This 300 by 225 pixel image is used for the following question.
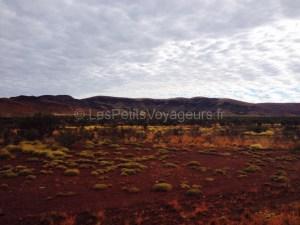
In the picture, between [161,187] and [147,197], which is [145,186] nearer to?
[161,187]

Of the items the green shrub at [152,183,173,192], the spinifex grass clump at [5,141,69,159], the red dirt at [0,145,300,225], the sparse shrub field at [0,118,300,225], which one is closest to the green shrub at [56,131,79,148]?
the sparse shrub field at [0,118,300,225]

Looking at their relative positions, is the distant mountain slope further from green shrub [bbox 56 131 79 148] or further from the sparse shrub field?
the sparse shrub field

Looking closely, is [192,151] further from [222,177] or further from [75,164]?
[75,164]

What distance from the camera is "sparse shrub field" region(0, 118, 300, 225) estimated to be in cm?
984

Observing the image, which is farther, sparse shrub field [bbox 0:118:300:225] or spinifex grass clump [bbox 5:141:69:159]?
spinifex grass clump [bbox 5:141:69:159]

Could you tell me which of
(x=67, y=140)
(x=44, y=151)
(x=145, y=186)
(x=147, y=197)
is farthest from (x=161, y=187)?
(x=67, y=140)

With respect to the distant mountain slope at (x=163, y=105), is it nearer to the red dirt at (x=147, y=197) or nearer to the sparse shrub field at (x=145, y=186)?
the sparse shrub field at (x=145, y=186)

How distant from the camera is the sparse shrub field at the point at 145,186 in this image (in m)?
9.84

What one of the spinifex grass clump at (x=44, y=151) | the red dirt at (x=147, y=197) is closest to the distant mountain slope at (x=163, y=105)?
the spinifex grass clump at (x=44, y=151)

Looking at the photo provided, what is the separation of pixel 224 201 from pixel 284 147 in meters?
18.4

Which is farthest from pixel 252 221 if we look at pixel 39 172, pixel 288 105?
pixel 288 105

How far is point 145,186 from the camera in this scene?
44.5 feet

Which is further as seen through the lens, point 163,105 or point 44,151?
point 163,105

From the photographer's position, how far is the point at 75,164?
665 inches
